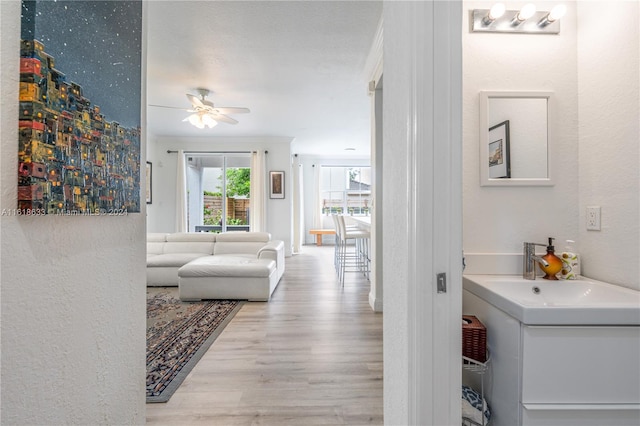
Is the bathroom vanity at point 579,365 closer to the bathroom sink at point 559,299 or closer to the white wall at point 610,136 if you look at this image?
the bathroom sink at point 559,299

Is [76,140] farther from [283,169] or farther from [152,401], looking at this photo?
[283,169]

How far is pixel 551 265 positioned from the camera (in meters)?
1.51

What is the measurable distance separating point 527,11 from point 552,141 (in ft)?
2.32

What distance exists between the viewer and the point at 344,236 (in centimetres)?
448

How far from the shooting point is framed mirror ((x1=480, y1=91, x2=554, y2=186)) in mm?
1627

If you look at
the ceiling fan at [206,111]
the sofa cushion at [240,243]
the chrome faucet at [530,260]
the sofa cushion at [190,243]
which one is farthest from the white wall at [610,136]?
the sofa cushion at [190,243]

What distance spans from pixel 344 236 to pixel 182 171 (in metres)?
4.08

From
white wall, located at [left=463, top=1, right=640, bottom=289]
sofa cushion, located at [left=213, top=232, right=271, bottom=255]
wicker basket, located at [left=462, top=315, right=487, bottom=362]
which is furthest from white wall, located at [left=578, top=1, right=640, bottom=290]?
sofa cushion, located at [left=213, top=232, right=271, bottom=255]

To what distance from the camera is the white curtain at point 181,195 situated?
20.7ft

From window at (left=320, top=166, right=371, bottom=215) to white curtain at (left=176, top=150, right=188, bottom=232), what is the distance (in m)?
4.02

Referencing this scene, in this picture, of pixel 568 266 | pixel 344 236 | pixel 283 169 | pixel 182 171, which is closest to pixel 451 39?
pixel 568 266

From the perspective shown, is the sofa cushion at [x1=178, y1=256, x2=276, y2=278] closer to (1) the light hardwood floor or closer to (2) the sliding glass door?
(1) the light hardwood floor

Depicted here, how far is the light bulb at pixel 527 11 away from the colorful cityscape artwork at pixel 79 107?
1.90m

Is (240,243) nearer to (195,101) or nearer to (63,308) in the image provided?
(195,101)
